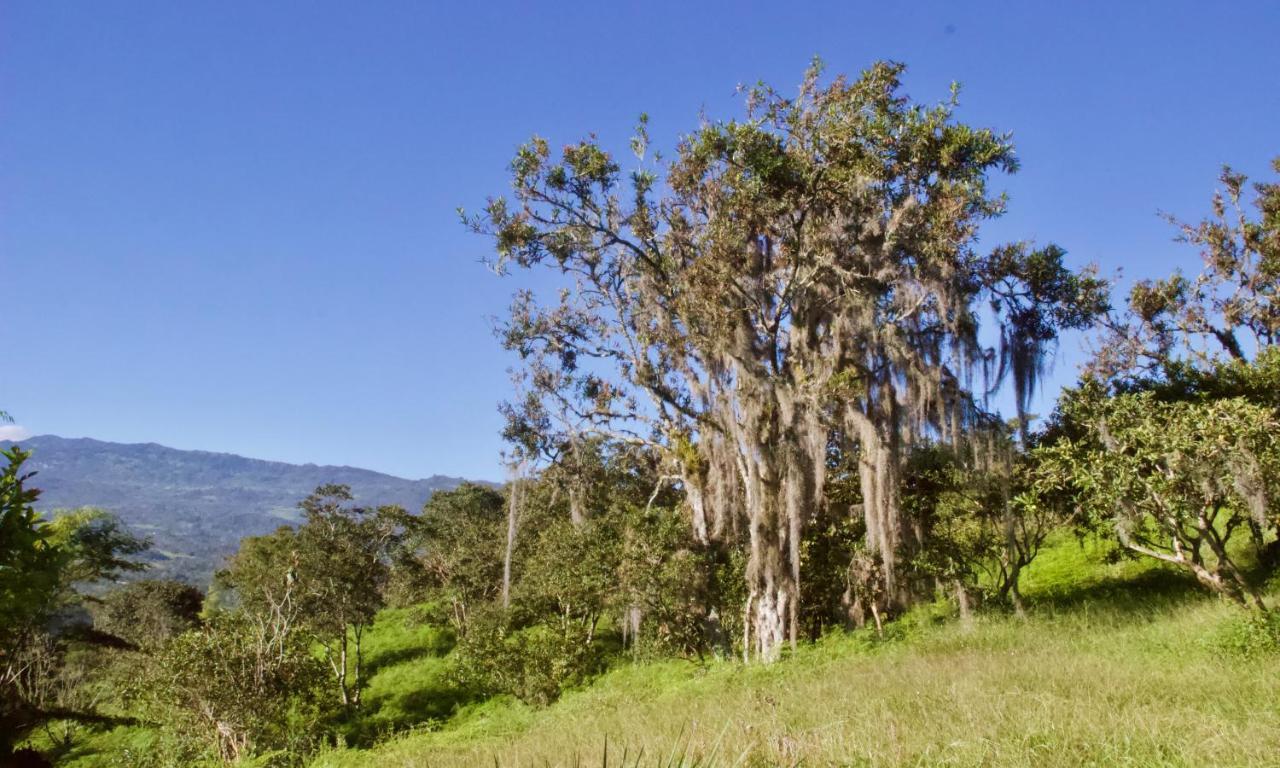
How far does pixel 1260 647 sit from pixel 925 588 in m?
7.03

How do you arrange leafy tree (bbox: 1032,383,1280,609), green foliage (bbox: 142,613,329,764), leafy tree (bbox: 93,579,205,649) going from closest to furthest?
leafy tree (bbox: 1032,383,1280,609) → green foliage (bbox: 142,613,329,764) → leafy tree (bbox: 93,579,205,649)

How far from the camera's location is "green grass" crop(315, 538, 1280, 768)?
16.2 feet

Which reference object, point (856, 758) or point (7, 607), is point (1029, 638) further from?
point (7, 607)

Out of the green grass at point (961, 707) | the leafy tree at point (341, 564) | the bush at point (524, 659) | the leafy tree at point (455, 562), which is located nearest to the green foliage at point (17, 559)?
the green grass at point (961, 707)

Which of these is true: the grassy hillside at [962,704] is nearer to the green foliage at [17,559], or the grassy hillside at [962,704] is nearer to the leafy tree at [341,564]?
the green foliage at [17,559]

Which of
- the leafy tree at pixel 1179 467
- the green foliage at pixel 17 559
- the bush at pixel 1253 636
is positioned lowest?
the bush at pixel 1253 636

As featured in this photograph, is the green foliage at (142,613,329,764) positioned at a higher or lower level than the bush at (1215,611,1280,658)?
lower

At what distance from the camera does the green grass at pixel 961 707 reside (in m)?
4.94

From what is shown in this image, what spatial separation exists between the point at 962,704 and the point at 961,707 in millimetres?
68

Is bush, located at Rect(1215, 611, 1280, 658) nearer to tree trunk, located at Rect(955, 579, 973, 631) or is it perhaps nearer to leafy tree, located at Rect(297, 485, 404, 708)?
tree trunk, located at Rect(955, 579, 973, 631)

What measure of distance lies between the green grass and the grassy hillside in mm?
22

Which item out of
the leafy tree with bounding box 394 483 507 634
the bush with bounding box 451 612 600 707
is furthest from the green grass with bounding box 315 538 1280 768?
the leafy tree with bounding box 394 483 507 634

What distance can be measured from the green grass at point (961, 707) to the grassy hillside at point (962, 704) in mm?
22

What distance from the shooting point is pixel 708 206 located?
1312 centimetres
